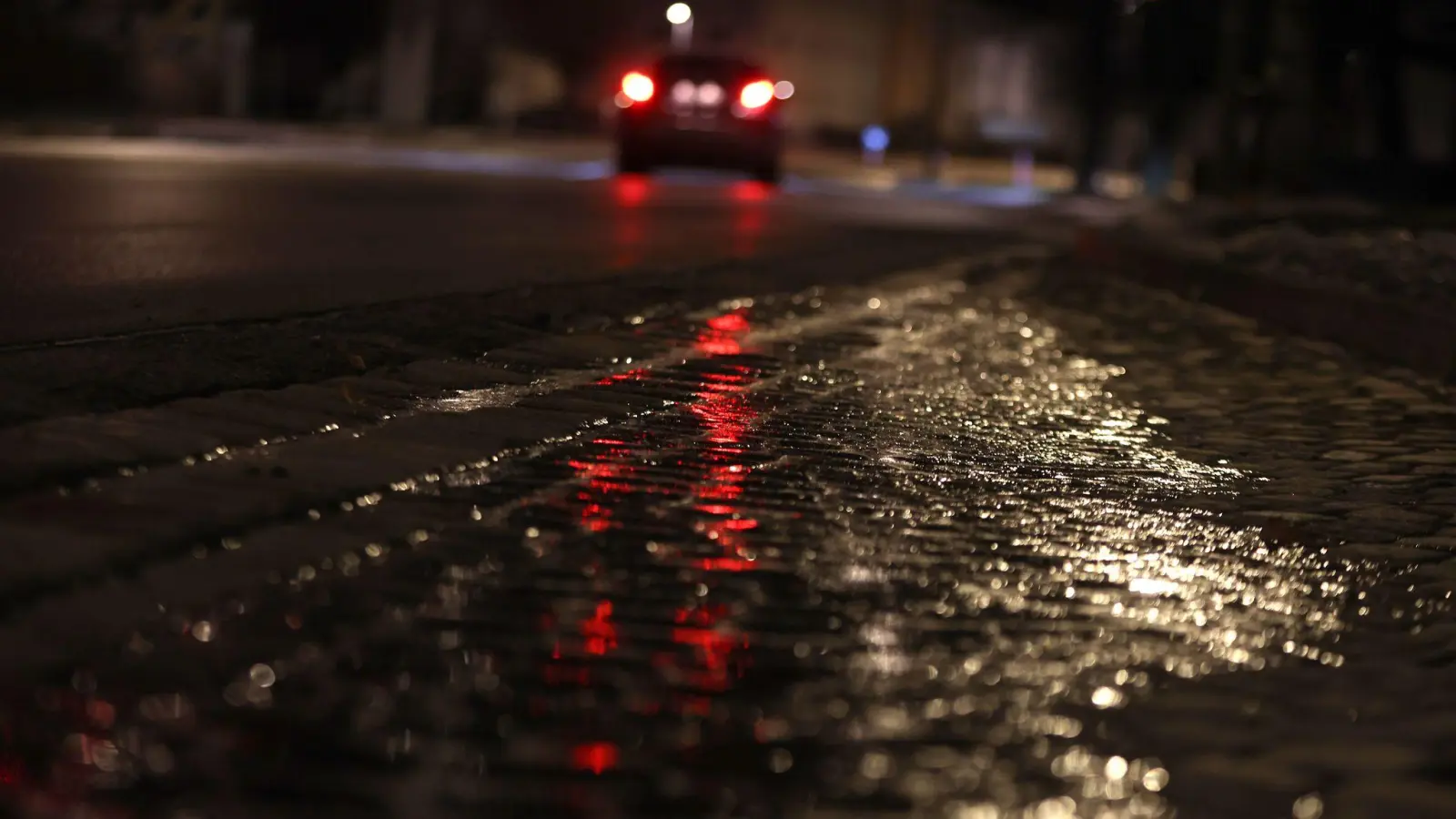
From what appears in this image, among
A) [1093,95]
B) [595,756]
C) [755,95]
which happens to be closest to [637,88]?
[755,95]

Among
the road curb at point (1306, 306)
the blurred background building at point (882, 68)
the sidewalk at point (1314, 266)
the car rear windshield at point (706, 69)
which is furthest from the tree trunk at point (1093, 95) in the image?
the road curb at point (1306, 306)

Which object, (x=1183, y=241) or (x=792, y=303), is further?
(x=1183, y=241)

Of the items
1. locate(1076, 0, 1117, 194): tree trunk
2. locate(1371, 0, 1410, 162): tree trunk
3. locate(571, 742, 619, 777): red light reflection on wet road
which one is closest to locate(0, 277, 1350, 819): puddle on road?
locate(571, 742, 619, 777): red light reflection on wet road

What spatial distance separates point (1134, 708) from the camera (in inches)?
154

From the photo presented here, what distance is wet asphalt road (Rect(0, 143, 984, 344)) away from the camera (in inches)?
349

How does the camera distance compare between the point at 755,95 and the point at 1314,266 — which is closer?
the point at 1314,266

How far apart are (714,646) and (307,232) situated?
8.93 metres

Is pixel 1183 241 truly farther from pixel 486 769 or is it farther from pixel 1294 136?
pixel 486 769

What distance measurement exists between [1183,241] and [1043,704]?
39.0 feet

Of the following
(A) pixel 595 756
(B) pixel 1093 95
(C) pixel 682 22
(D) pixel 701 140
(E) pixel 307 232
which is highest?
(C) pixel 682 22

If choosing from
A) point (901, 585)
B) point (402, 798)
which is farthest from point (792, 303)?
point (402, 798)

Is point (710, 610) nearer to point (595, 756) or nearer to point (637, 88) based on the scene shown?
point (595, 756)

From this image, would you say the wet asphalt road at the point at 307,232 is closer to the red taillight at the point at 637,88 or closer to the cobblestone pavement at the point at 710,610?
the red taillight at the point at 637,88

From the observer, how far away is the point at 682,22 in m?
44.8
